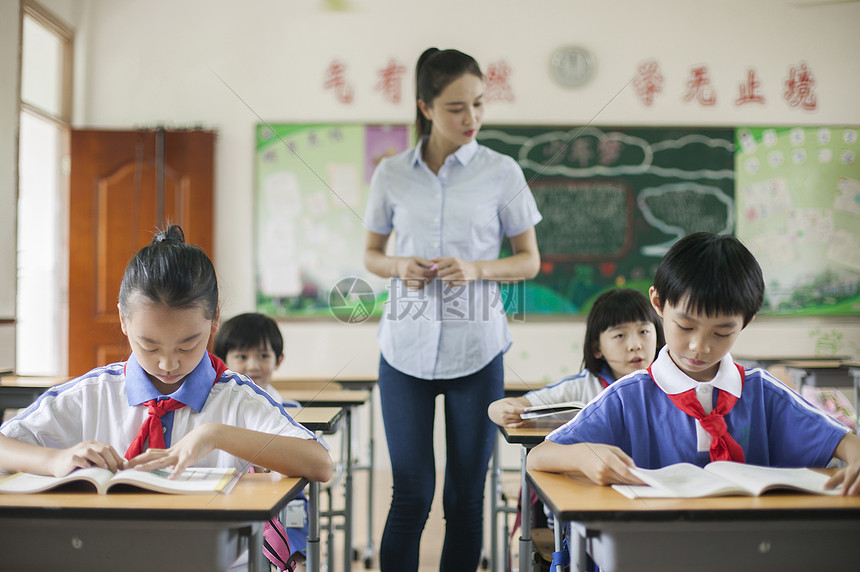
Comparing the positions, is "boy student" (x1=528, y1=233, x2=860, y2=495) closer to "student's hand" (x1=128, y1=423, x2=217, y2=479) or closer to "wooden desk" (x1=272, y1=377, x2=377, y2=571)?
"student's hand" (x1=128, y1=423, x2=217, y2=479)

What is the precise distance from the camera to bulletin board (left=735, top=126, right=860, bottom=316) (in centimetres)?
394

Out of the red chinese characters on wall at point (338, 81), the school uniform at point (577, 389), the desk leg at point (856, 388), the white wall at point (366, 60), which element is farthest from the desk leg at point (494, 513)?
the red chinese characters on wall at point (338, 81)

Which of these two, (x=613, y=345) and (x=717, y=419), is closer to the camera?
(x=717, y=419)

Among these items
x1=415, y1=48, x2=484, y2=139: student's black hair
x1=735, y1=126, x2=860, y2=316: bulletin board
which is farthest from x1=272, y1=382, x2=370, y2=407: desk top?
x1=735, y1=126, x2=860, y2=316: bulletin board

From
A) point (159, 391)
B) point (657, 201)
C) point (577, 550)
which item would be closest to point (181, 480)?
point (159, 391)

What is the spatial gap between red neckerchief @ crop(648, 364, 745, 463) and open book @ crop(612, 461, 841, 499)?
3.7 inches

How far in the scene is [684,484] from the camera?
2.91 feet

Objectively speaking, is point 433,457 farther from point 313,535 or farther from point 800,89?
point 800,89

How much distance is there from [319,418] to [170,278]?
507mm

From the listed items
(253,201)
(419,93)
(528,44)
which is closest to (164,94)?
(253,201)

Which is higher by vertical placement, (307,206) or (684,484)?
(307,206)

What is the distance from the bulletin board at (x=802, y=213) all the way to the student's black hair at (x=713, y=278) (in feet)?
10.2

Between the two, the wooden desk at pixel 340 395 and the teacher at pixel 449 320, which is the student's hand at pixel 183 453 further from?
the wooden desk at pixel 340 395

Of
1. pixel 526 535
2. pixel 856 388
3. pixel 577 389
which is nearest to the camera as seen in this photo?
pixel 526 535
